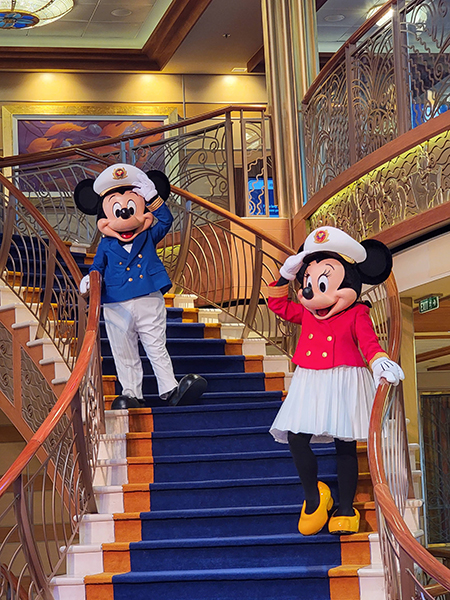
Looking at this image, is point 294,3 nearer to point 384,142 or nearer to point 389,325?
point 384,142

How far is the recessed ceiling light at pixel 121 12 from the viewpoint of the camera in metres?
11.4

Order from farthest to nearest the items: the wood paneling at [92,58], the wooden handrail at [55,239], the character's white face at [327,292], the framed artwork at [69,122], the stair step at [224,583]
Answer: the framed artwork at [69,122]
the wood paneling at [92,58]
the wooden handrail at [55,239]
the character's white face at [327,292]
the stair step at [224,583]

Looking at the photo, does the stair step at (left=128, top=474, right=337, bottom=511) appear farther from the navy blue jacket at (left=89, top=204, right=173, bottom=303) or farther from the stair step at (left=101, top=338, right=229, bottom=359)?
the stair step at (left=101, top=338, right=229, bottom=359)

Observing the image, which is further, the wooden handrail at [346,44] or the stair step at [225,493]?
the wooden handrail at [346,44]

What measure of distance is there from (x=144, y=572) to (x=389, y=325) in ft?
6.53

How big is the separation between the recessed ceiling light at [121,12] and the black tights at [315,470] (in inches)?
336

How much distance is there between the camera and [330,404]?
4.29m

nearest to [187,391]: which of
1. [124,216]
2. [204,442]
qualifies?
[204,442]

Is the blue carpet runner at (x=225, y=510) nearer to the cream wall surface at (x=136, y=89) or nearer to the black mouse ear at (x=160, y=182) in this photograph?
the black mouse ear at (x=160, y=182)

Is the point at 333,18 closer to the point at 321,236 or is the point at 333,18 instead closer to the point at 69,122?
the point at 69,122

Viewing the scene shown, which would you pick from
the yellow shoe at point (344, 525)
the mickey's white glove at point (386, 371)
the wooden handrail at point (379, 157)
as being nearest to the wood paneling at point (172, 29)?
the wooden handrail at point (379, 157)

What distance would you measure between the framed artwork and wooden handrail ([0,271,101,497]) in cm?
726

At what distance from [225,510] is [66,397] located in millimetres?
1051

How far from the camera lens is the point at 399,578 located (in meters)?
3.47
